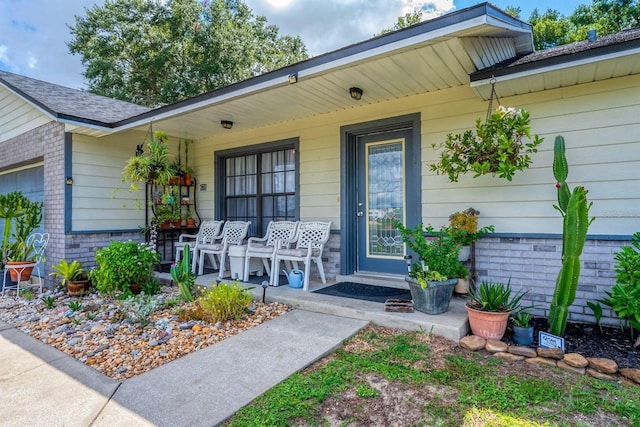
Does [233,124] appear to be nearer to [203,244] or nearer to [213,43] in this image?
[203,244]

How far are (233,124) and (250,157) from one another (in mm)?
732

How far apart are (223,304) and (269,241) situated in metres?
1.81

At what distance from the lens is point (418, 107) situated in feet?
13.6

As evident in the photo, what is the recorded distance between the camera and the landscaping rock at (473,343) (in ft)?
8.86

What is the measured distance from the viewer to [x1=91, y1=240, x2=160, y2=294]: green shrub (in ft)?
14.1

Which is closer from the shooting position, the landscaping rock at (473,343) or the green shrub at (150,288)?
the landscaping rock at (473,343)

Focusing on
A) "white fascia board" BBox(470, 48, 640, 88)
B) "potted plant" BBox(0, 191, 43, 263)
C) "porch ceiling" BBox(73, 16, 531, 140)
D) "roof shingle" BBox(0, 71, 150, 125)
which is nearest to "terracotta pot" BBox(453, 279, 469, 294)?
"white fascia board" BBox(470, 48, 640, 88)

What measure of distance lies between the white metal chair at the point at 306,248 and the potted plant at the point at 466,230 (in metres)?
1.69

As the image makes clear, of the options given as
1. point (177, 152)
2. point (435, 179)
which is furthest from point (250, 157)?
point (435, 179)

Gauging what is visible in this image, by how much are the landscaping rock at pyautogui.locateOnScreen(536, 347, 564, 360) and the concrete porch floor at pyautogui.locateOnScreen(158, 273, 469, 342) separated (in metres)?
0.56

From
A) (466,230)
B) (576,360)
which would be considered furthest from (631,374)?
(466,230)

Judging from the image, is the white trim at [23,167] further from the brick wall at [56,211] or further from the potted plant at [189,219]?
the potted plant at [189,219]

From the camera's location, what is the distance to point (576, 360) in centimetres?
239

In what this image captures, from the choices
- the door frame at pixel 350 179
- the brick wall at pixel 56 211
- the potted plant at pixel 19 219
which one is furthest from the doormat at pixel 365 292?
the potted plant at pixel 19 219
